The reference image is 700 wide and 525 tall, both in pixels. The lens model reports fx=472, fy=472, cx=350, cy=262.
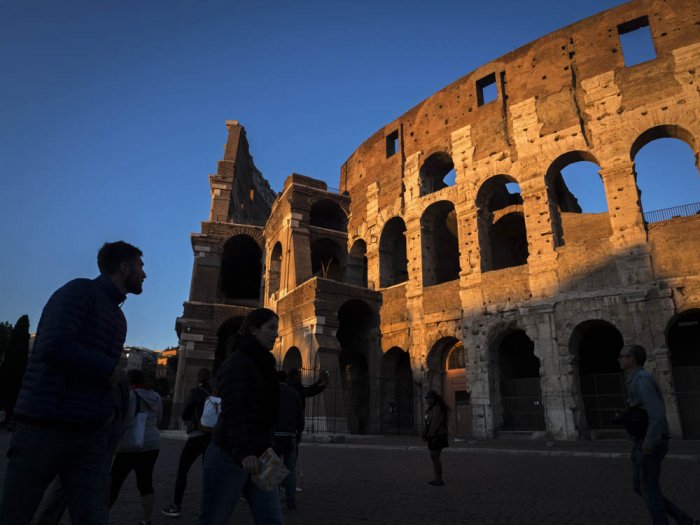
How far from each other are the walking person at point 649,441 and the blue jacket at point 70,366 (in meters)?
3.69

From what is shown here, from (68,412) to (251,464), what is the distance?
86 centimetres

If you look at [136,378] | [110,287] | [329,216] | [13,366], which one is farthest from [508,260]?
[13,366]

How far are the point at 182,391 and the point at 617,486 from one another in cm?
1928

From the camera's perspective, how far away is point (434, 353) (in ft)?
59.5

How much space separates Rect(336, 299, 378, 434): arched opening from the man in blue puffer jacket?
17.5 meters

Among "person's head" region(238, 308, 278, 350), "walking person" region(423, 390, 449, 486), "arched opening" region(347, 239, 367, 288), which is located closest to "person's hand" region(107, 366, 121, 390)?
"person's head" region(238, 308, 278, 350)

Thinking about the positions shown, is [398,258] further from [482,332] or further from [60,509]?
[60,509]

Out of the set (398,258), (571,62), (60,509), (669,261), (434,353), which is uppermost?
(571,62)

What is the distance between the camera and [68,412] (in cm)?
210

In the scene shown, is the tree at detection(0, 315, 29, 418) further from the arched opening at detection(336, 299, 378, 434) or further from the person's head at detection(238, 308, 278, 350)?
the person's head at detection(238, 308, 278, 350)

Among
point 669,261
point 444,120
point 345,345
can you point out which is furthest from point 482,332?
point 444,120

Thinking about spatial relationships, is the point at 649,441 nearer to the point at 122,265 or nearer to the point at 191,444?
the point at 122,265

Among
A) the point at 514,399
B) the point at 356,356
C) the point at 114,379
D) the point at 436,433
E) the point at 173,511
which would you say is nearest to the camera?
the point at 114,379

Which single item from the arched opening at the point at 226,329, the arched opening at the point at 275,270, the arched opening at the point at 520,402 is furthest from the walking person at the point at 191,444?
the arched opening at the point at 275,270
